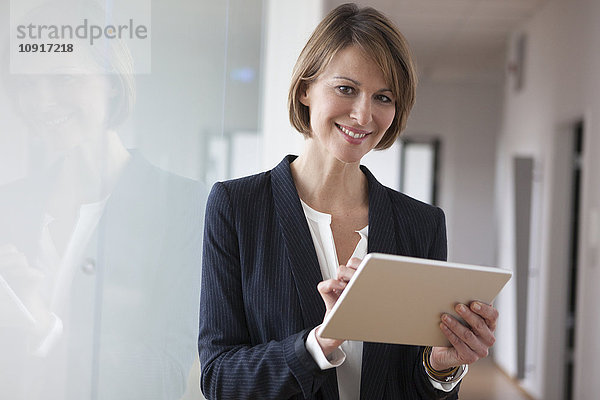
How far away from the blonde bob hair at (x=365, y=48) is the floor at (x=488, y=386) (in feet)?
17.3

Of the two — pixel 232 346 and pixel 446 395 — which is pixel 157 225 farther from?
pixel 446 395

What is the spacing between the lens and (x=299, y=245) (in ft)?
4.91

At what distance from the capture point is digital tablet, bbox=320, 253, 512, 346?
120 cm

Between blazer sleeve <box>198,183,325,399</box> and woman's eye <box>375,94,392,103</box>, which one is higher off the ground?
woman's eye <box>375,94,392,103</box>

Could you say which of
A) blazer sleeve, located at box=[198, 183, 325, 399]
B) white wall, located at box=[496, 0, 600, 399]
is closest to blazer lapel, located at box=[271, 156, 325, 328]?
blazer sleeve, located at box=[198, 183, 325, 399]

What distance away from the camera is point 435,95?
1134 cm

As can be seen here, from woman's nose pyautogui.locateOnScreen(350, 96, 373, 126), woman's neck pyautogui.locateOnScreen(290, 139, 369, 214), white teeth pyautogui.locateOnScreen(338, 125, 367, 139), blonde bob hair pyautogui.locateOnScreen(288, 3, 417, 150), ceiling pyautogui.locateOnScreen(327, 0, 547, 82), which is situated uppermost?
ceiling pyautogui.locateOnScreen(327, 0, 547, 82)

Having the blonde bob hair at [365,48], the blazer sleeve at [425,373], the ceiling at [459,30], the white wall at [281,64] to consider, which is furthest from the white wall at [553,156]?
the blonde bob hair at [365,48]

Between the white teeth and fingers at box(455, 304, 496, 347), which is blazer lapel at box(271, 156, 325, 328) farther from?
fingers at box(455, 304, 496, 347)

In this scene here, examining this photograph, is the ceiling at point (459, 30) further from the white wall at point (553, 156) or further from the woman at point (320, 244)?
the woman at point (320, 244)

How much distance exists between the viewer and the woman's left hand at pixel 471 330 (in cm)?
132

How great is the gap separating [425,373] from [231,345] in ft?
1.35

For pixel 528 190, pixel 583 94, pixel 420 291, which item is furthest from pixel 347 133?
pixel 528 190

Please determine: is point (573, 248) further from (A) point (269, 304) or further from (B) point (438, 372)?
(A) point (269, 304)
